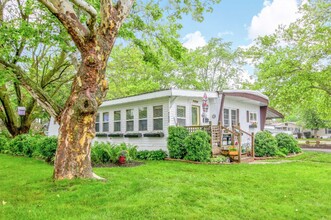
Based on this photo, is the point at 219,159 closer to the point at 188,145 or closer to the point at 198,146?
the point at 198,146

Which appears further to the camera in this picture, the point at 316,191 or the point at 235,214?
the point at 316,191

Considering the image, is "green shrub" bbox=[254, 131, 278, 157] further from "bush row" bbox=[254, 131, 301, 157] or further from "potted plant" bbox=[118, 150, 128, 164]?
"potted plant" bbox=[118, 150, 128, 164]

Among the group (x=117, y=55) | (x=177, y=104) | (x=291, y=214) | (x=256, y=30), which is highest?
(x=256, y=30)

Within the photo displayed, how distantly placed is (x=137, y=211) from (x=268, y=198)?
2.58 meters

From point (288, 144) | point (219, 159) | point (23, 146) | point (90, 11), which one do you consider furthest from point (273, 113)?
point (90, 11)

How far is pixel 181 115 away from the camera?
469 inches

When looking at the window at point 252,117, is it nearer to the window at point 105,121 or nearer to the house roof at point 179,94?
the house roof at point 179,94

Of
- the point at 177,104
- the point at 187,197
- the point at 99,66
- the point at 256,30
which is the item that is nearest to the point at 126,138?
the point at 177,104

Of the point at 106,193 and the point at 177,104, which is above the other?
the point at 177,104

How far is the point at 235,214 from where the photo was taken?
3938 mm

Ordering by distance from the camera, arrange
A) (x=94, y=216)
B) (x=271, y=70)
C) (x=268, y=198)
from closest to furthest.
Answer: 1. (x=94, y=216)
2. (x=268, y=198)
3. (x=271, y=70)

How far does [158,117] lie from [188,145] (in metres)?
2.28

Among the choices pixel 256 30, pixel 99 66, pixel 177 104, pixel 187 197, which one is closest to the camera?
pixel 187 197

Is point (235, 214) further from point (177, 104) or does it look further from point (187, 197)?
point (177, 104)
